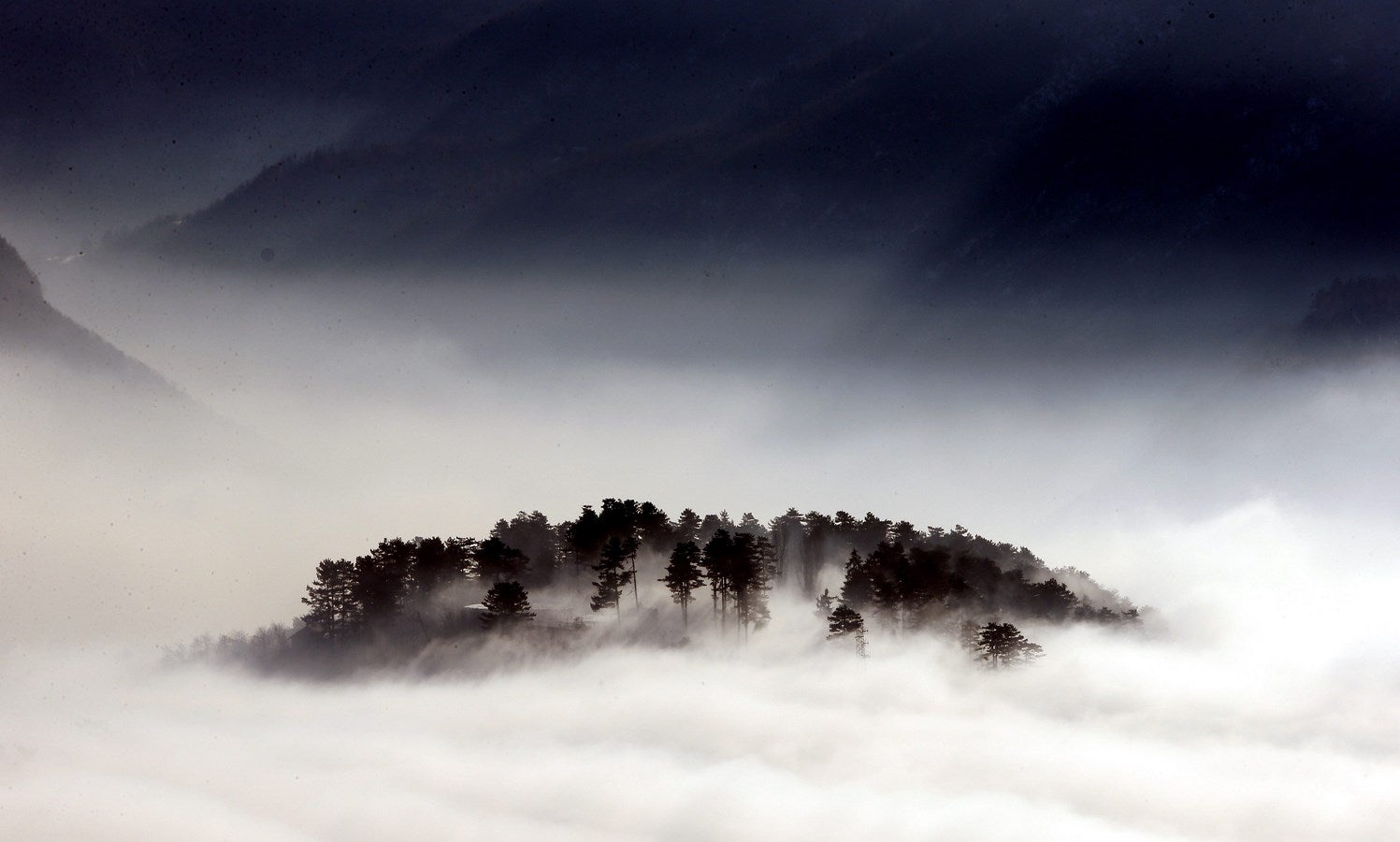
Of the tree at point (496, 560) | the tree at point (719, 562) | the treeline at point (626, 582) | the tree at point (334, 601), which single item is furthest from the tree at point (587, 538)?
the tree at point (334, 601)

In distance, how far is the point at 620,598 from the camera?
118812mm

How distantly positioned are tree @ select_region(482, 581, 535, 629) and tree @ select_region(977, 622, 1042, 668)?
38.3 metres

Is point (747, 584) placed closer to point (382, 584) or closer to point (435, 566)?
point (435, 566)

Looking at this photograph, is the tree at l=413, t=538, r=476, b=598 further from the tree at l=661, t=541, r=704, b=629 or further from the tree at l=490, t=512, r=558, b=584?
the tree at l=661, t=541, r=704, b=629

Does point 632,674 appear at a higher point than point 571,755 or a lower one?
higher

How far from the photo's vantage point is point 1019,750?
4193 inches

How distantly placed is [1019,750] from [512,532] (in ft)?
179

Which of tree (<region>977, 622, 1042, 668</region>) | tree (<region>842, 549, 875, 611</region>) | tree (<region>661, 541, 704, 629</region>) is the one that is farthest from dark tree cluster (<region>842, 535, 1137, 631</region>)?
tree (<region>661, 541, 704, 629</region>)

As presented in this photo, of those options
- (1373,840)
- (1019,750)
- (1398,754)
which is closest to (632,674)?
(1019,750)

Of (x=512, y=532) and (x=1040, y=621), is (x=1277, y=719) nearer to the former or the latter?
(x=1040, y=621)

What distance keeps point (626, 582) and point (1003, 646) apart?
32.4m

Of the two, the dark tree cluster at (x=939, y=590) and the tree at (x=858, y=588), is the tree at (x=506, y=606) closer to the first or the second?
the tree at (x=858, y=588)

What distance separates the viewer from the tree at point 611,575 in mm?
113125

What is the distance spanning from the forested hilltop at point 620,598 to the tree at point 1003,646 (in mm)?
179
